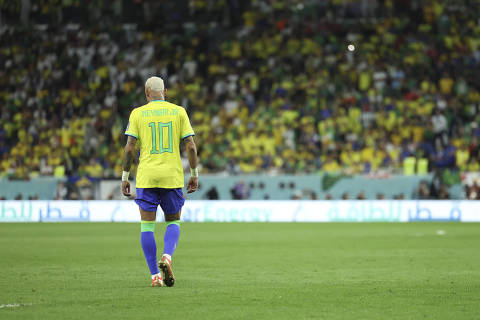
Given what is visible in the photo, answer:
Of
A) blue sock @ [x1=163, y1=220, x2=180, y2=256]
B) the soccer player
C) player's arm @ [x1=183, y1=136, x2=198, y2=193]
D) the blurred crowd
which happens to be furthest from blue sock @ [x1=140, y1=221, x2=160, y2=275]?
the blurred crowd

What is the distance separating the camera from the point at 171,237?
8.88 metres

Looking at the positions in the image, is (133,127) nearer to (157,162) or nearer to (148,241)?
(157,162)

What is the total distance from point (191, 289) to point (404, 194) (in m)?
19.6

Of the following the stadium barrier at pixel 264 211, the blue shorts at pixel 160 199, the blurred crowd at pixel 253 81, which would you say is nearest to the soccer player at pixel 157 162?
the blue shorts at pixel 160 199

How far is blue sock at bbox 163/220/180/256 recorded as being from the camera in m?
8.78

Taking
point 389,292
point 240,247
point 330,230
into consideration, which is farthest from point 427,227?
point 389,292

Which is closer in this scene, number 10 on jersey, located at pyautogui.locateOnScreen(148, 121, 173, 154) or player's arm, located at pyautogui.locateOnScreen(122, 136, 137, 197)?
player's arm, located at pyautogui.locateOnScreen(122, 136, 137, 197)

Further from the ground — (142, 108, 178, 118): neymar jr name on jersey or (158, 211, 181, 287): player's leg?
(142, 108, 178, 118): neymar jr name on jersey

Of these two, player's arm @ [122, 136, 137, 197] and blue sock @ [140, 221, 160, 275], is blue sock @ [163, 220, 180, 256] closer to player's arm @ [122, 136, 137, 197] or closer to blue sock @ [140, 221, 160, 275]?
blue sock @ [140, 221, 160, 275]

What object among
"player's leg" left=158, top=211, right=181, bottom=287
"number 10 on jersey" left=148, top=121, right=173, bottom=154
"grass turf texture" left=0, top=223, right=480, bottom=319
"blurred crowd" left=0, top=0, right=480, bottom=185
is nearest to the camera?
"grass turf texture" left=0, top=223, right=480, bottom=319

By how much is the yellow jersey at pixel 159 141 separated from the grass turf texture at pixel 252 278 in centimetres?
111

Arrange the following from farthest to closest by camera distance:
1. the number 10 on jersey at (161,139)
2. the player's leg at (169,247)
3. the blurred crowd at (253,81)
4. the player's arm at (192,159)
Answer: the blurred crowd at (253,81)
the number 10 on jersey at (161,139)
the player's arm at (192,159)
the player's leg at (169,247)

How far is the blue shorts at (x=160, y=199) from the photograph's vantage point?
8844mm

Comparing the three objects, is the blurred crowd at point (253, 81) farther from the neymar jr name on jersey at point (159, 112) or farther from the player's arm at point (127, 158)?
the player's arm at point (127, 158)
